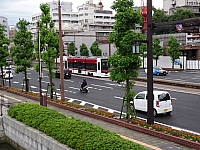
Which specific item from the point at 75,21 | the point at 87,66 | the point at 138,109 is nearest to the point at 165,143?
the point at 138,109

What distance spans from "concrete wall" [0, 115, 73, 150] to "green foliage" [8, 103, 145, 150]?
21 cm

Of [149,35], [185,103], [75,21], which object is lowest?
[185,103]

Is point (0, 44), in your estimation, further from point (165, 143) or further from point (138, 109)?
point (165, 143)

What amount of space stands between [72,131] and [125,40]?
6.54 m

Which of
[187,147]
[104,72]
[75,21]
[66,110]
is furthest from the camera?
[75,21]

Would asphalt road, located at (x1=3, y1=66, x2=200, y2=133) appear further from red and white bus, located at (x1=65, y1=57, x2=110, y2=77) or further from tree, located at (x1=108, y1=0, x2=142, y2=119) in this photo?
red and white bus, located at (x1=65, y1=57, x2=110, y2=77)

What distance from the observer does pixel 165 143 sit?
467 inches

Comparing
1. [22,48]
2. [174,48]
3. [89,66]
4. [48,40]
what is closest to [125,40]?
[48,40]

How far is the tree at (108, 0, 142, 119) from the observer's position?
15.2 meters

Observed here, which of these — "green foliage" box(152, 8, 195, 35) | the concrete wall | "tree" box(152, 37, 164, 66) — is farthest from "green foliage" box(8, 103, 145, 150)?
"green foliage" box(152, 8, 195, 35)

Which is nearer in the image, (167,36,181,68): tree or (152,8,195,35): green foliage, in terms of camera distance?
(167,36,181,68): tree

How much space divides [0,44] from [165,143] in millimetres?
26409

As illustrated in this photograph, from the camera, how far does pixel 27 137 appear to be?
13398 millimetres

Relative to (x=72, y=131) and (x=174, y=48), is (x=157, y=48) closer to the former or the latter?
(x=174, y=48)
